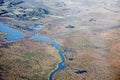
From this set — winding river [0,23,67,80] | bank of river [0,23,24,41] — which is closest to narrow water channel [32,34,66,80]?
winding river [0,23,67,80]

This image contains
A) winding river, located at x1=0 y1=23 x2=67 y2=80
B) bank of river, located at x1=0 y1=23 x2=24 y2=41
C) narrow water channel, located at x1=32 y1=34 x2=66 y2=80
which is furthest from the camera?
bank of river, located at x1=0 y1=23 x2=24 y2=41

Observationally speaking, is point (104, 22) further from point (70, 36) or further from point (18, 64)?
point (18, 64)

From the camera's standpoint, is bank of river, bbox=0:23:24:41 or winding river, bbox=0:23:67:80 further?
bank of river, bbox=0:23:24:41

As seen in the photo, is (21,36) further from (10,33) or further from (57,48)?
(57,48)

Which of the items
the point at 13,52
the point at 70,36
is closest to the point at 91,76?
the point at 13,52

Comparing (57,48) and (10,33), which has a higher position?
(10,33)

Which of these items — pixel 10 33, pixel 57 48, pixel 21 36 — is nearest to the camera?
pixel 57 48

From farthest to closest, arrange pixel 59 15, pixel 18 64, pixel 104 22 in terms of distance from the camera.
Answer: pixel 59 15
pixel 104 22
pixel 18 64

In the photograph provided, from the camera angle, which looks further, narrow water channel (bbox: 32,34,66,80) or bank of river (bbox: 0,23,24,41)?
bank of river (bbox: 0,23,24,41)

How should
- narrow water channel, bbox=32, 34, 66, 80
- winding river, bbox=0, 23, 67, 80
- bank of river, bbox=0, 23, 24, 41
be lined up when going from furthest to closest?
1. bank of river, bbox=0, 23, 24, 41
2. winding river, bbox=0, 23, 67, 80
3. narrow water channel, bbox=32, 34, 66, 80

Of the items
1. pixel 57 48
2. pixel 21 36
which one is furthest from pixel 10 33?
pixel 57 48

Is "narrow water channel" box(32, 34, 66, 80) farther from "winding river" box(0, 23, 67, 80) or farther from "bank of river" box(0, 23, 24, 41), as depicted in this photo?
"bank of river" box(0, 23, 24, 41)
